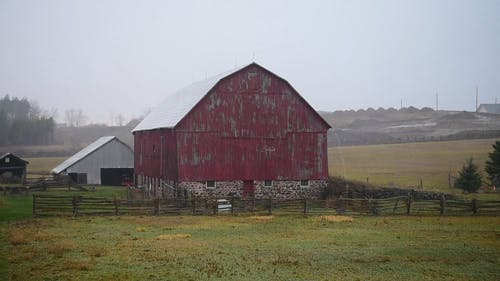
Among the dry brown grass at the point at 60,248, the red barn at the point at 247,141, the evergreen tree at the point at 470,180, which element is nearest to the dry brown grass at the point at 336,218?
the red barn at the point at 247,141

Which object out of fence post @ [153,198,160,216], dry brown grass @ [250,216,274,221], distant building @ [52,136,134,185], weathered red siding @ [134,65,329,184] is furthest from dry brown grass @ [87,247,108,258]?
distant building @ [52,136,134,185]

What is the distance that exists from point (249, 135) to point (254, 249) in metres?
20.2

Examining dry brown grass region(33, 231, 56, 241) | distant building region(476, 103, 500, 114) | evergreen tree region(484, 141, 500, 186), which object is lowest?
dry brown grass region(33, 231, 56, 241)

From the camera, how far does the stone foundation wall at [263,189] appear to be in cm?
4034

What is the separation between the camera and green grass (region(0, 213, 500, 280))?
17.6m

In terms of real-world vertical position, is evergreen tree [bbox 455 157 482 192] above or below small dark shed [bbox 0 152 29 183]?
below

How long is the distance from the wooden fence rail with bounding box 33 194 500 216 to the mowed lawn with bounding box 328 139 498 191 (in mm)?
13548

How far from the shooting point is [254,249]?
21812mm

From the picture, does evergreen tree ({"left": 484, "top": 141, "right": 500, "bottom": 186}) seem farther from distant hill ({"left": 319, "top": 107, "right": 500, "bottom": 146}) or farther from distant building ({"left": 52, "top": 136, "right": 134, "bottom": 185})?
distant hill ({"left": 319, "top": 107, "right": 500, "bottom": 146})

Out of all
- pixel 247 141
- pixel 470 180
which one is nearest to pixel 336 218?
pixel 247 141

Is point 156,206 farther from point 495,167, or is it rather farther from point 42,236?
point 495,167

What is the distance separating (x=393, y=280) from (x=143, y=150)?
38851mm

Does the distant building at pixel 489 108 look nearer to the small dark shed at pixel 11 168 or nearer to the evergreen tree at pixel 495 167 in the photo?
the evergreen tree at pixel 495 167

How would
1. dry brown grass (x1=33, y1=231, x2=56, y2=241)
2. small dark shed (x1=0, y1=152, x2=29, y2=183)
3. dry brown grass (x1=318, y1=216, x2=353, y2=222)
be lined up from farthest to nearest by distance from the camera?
small dark shed (x1=0, y1=152, x2=29, y2=183) < dry brown grass (x1=318, y1=216, x2=353, y2=222) < dry brown grass (x1=33, y1=231, x2=56, y2=241)
